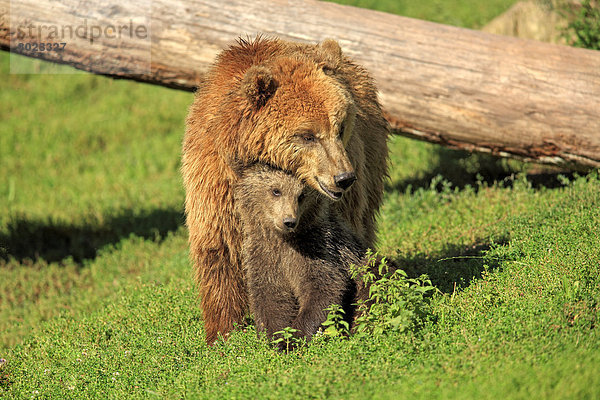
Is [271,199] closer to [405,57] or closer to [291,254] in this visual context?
[291,254]

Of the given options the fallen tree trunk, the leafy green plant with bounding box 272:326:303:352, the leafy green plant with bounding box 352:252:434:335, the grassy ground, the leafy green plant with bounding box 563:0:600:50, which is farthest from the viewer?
the leafy green plant with bounding box 563:0:600:50

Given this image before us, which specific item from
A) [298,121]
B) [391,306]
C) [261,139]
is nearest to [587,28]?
[298,121]

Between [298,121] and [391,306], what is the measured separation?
1495 mm

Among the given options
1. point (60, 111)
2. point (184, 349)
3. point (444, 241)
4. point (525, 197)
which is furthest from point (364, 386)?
point (60, 111)

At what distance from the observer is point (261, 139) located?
5168mm

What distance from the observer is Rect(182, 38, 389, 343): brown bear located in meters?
5.06

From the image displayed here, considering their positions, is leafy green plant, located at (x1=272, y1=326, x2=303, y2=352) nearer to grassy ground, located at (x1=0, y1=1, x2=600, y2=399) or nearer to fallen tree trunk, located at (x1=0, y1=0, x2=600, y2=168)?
grassy ground, located at (x1=0, y1=1, x2=600, y2=399)

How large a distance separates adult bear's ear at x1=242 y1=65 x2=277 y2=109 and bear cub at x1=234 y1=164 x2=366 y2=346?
20.8 inches

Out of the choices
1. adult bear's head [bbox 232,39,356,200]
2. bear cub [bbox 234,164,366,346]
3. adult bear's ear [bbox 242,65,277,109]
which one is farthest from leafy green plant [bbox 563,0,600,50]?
adult bear's ear [bbox 242,65,277,109]

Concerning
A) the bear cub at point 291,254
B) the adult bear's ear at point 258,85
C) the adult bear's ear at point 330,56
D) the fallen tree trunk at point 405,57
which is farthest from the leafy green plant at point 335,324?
the fallen tree trunk at point 405,57

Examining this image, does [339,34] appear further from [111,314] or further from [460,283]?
[111,314]

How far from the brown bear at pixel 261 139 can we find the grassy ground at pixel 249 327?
633 millimetres

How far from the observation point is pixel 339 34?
7.81 m

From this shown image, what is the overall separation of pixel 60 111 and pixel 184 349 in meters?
9.83
